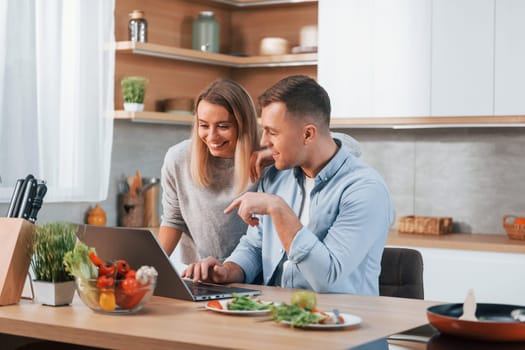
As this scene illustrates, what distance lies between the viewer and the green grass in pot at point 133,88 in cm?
491

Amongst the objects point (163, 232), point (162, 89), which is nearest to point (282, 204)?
point (163, 232)

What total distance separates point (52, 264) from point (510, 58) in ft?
10.2

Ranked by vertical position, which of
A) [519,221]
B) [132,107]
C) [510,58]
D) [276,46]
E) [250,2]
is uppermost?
[250,2]

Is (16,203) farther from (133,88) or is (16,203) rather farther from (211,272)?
(133,88)

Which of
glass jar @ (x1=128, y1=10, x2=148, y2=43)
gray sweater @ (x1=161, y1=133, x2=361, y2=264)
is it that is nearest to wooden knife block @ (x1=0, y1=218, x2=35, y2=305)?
gray sweater @ (x1=161, y1=133, x2=361, y2=264)

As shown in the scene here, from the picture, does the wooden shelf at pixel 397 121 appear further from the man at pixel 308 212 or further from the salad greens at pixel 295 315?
the salad greens at pixel 295 315

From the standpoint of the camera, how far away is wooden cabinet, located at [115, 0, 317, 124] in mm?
5148

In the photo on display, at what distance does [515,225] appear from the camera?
4684 millimetres

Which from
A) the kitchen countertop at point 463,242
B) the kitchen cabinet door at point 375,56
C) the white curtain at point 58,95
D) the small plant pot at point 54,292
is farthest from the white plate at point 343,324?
the kitchen cabinet door at point 375,56

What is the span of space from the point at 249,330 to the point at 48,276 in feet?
2.08

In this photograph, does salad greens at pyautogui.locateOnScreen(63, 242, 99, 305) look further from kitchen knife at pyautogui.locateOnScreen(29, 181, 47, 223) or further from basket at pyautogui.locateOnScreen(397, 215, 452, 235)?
→ basket at pyautogui.locateOnScreen(397, 215, 452, 235)

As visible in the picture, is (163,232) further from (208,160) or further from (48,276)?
(48,276)

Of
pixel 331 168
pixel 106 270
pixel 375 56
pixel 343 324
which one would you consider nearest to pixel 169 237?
pixel 331 168

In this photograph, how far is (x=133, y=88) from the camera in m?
4.92
